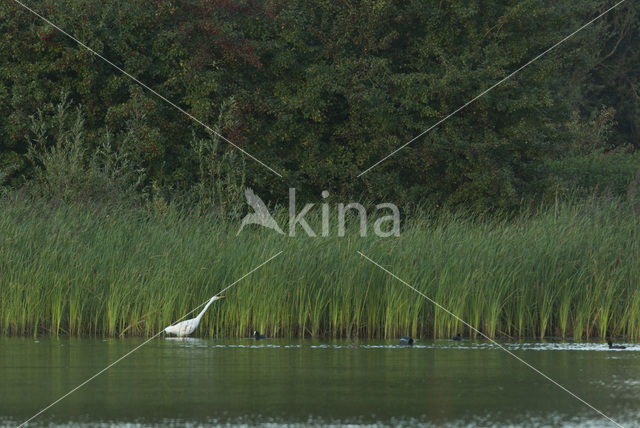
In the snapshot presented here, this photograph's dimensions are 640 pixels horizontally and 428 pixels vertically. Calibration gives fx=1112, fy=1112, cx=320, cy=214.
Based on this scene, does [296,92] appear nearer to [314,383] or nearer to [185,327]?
[185,327]

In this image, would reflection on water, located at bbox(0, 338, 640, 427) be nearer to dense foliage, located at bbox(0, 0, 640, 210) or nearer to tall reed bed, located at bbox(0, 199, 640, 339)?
tall reed bed, located at bbox(0, 199, 640, 339)

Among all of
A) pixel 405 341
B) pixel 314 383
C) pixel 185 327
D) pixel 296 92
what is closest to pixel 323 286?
pixel 405 341

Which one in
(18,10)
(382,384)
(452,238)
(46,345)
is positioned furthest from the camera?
(18,10)

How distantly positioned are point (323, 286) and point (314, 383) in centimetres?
425

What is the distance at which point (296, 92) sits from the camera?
24.9 metres

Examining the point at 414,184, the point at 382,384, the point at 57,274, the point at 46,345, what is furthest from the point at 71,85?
the point at 382,384

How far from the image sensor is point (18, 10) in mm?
23438

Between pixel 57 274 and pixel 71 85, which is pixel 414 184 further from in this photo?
pixel 57 274

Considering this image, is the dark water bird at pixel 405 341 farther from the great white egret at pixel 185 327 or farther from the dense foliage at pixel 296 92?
the dense foliage at pixel 296 92

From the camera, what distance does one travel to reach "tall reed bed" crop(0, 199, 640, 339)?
13.0 m

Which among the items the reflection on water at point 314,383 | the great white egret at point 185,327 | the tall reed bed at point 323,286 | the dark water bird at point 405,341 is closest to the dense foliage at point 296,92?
the tall reed bed at point 323,286

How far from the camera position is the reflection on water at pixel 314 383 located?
741cm

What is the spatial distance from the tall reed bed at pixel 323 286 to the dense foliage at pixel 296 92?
8453 millimetres

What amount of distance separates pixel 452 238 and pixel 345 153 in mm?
10049
